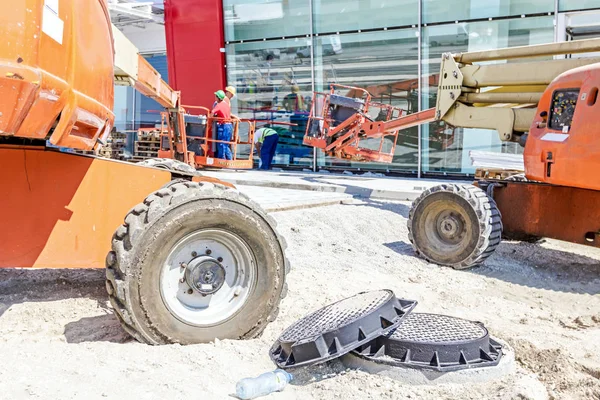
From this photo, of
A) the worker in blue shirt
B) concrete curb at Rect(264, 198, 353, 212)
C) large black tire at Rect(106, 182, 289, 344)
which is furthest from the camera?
the worker in blue shirt

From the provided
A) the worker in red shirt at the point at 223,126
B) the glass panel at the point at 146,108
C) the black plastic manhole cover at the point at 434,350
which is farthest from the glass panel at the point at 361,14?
the black plastic manhole cover at the point at 434,350

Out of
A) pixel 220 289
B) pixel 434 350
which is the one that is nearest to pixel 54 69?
pixel 220 289

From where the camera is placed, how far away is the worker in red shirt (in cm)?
1504

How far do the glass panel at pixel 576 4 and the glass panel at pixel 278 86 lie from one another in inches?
266

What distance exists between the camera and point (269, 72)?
59.5 ft

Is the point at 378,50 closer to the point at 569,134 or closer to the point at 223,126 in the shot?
the point at 223,126

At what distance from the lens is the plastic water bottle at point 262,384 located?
298 centimetres

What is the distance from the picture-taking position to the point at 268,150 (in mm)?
17938

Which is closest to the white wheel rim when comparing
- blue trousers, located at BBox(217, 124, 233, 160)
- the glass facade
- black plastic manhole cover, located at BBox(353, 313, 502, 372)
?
black plastic manhole cover, located at BBox(353, 313, 502, 372)

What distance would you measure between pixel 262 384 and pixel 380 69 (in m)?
14.0

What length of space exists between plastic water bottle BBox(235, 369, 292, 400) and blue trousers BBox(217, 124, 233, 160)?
1234 centimetres

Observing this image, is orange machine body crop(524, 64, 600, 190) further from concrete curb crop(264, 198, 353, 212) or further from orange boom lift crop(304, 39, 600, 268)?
concrete curb crop(264, 198, 353, 212)

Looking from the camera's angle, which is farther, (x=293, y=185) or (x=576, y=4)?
(x=576, y=4)

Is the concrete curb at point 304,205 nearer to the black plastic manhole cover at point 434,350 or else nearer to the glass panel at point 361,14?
the black plastic manhole cover at point 434,350
